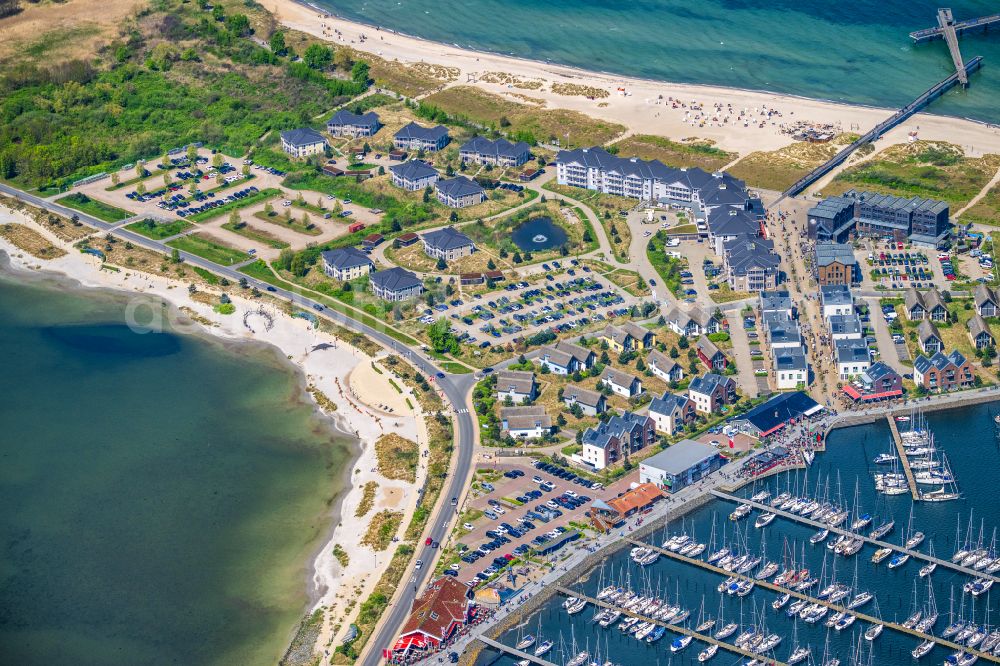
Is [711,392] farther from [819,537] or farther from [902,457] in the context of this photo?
[819,537]

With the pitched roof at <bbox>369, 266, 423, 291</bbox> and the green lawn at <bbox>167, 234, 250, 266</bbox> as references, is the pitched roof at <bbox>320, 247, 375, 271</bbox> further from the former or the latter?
the green lawn at <bbox>167, 234, 250, 266</bbox>

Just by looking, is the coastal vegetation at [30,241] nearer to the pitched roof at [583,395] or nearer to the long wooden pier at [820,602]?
the pitched roof at [583,395]

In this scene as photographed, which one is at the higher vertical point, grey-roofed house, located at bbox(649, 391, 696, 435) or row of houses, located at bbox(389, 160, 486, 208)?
row of houses, located at bbox(389, 160, 486, 208)

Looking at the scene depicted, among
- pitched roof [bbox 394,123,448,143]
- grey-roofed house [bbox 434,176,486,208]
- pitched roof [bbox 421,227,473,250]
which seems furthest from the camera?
pitched roof [bbox 394,123,448,143]

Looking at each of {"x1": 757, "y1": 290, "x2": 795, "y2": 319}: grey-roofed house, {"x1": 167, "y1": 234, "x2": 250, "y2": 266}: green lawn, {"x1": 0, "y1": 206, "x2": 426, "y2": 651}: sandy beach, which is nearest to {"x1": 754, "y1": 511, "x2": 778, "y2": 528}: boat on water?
{"x1": 0, "y1": 206, "x2": 426, "y2": 651}: sandy beach

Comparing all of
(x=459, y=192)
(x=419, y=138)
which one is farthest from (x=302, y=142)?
(x=459, y=192)

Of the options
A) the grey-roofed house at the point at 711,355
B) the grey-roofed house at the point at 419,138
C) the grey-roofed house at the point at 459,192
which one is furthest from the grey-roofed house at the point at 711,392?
the grey-roofed house at the point at 419,138

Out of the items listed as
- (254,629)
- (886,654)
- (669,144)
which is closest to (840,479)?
(886,654)
